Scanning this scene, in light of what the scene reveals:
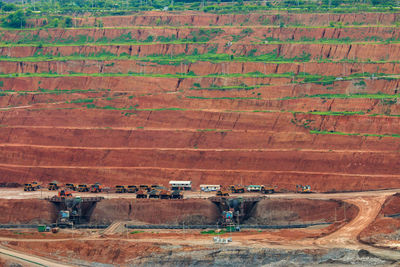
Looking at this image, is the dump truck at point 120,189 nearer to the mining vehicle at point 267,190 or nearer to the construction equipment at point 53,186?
the construction equipment at point 53,186

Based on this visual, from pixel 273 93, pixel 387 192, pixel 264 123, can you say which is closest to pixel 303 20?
pixel 273 93

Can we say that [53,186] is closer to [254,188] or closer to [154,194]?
[154,194]

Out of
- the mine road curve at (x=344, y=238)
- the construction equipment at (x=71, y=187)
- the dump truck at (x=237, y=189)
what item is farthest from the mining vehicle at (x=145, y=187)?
the mine road curve at (x=344, y=238)

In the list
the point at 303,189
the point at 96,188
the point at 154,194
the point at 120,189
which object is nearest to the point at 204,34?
the point at 96,188

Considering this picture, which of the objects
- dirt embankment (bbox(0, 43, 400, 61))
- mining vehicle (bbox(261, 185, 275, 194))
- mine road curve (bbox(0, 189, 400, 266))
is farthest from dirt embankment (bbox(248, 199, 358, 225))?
dirt embankment (bbox(0, 43, 400, 61))

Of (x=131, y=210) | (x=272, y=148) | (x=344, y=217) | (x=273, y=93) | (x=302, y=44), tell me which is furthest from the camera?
(x=302, y=44)

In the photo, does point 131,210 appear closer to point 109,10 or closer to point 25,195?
point 25,195

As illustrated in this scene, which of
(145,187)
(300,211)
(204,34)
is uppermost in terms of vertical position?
(204,34)
